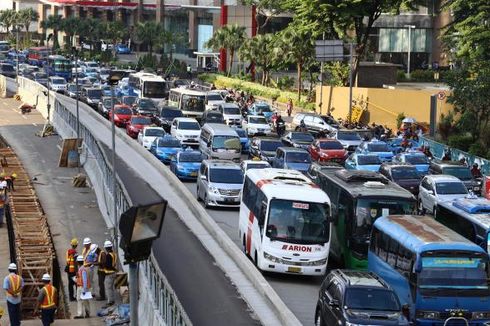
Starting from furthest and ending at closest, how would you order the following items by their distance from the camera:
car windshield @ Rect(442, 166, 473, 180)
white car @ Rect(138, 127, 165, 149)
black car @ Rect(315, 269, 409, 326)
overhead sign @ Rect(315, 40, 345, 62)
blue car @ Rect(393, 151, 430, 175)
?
overhead sign @ Rect(315, 40, 345, 62), white car @ Rect(138, 127, 165, 149), blue car @ Rect(393, 151, 430, 175), car windshield @ Rect(442, 166, 473, 180), black car @ Rect(315, 269, 409, 326)

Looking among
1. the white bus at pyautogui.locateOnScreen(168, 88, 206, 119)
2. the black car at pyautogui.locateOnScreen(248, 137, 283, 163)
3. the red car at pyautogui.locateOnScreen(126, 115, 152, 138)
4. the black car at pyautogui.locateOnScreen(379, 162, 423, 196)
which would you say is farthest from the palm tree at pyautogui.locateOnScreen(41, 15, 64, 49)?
the black car at pyautogui.locateOnScreen(379, 162, 423, 196)

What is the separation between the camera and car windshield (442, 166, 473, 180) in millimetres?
45656

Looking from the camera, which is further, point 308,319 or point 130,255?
point 308,319

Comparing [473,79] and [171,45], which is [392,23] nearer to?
[171,45]

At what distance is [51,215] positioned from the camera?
43.3m

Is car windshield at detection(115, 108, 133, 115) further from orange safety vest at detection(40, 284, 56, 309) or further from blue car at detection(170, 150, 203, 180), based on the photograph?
orange safety vest at detection(40, 284, 56, 309)

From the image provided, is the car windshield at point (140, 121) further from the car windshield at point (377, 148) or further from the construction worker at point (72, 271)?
the construction worker at point (72, 271)

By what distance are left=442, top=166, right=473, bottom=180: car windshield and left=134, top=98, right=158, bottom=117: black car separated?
29.0m

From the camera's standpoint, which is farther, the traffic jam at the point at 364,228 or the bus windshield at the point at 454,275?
the bus windshield at the point at 454,275

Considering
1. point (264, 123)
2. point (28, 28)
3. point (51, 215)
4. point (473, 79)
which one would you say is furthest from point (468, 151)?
point (28, 28)

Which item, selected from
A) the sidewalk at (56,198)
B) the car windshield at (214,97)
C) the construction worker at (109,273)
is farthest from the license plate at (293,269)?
the car windshield at (214,97)

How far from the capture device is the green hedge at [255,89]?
85863 millimetres

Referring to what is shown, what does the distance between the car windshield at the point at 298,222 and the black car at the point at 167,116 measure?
3676 cm

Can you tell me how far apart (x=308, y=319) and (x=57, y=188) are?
25563 millimetres
